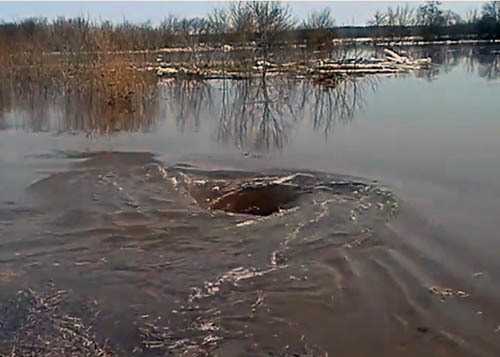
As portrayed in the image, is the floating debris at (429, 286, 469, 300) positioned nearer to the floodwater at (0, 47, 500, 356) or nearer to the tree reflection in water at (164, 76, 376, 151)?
the floodwater at (0, 47, 500, 356)

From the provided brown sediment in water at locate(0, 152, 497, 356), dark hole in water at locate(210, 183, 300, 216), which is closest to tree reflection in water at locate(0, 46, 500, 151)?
dark hole in water at locate(210, 183, 300, 216)

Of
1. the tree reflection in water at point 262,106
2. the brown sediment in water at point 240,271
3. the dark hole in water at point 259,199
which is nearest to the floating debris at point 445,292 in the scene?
the brown sediment in water at point 240,271

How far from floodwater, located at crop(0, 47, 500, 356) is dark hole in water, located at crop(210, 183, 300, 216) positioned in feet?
0.14

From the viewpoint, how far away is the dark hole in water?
29.2 feet

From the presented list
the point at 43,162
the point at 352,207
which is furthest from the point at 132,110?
the point at 352,207

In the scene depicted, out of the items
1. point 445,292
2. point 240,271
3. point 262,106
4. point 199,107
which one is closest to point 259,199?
point 240,271

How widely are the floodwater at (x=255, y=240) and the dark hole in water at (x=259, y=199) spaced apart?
0.04 meters

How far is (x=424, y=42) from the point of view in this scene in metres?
67.1

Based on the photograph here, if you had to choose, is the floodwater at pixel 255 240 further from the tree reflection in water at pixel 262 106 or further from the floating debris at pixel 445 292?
the tree reflection in water at pixel 262 106

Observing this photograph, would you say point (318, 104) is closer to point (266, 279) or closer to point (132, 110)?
point (132, 110)

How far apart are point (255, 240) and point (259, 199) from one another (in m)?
1.97

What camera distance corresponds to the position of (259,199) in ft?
30.8

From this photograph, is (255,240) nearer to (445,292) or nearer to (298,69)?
(445,292)

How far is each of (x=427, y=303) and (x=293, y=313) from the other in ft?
3.65
